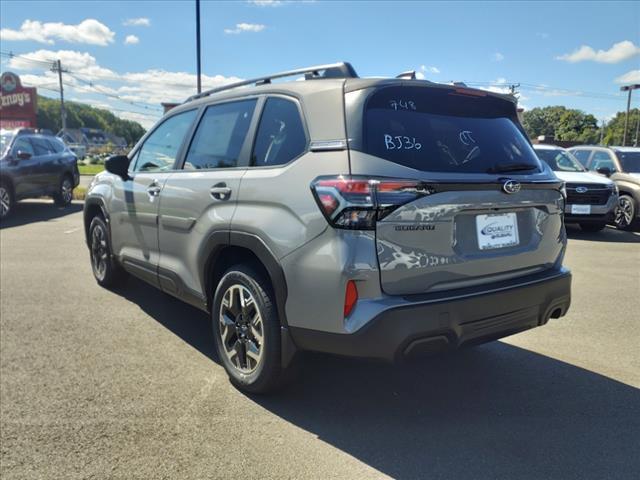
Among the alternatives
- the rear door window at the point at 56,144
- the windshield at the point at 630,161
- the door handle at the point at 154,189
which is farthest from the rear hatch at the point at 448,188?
the rear door window at the point at 56,144

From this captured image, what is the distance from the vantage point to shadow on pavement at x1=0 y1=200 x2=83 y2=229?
35.8 feet

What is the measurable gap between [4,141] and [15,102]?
1680 inches

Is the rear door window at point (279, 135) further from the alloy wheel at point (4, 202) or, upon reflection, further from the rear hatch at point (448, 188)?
the alloy wheel at point (4, 202)

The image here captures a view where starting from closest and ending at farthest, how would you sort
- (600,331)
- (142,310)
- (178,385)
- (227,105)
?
(178,385) < (227,105) < (600,331) < (142,310)

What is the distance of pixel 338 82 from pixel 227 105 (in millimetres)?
1143

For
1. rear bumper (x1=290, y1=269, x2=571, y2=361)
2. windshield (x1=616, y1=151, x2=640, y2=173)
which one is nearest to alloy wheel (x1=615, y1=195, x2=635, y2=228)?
windshield (x1=616, y1=151, x2=640, y2=173)

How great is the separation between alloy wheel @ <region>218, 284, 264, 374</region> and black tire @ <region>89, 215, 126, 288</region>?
95.5 inches

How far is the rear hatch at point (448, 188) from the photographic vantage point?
8.35 ft

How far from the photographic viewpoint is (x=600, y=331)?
450cm

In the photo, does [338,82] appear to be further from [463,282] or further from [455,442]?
[455,442]

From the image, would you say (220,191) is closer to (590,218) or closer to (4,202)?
(590,218)

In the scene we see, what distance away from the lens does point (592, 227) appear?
1047 centimetres

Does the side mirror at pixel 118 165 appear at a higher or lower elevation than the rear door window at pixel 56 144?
lower

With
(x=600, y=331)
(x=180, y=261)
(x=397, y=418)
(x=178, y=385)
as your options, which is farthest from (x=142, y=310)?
(x=600, y=331)
